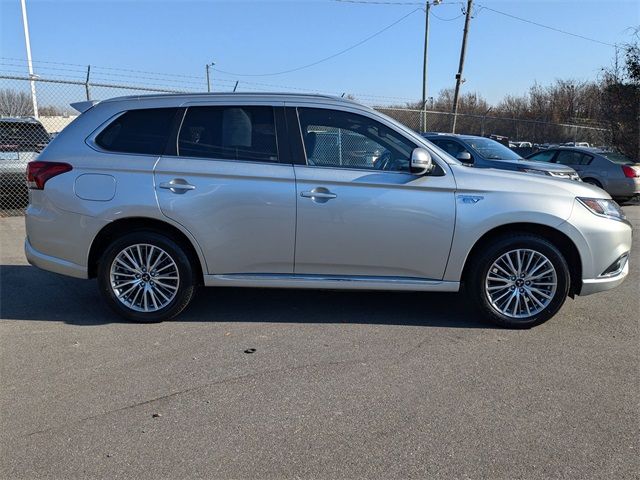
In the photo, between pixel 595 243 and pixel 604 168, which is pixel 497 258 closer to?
pixel 595 243

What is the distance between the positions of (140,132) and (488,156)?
7581 mm

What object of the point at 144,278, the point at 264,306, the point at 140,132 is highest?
the point at 140,132

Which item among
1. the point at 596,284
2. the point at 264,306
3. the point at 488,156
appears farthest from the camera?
the point at 488,156

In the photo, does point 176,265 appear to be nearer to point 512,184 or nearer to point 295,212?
point 295,212

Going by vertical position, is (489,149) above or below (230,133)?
below

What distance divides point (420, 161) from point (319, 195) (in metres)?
0.85

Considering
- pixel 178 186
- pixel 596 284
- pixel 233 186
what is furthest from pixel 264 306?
pixel 596 284

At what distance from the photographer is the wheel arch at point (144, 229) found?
4492 mm

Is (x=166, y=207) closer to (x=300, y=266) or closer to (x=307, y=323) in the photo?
(x=300, y=266)

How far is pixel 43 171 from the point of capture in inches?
176

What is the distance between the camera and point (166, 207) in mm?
4375

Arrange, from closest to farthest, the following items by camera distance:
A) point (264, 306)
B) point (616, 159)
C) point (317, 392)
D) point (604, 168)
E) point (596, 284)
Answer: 1. point (317, 392)
2. point (596, 284)
3. point (264, 306)
4. point (604, 168)
5. point (616, 159)

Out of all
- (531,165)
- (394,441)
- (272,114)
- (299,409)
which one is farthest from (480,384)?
(531,165)

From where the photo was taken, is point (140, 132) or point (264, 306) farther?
point (264, 306)
